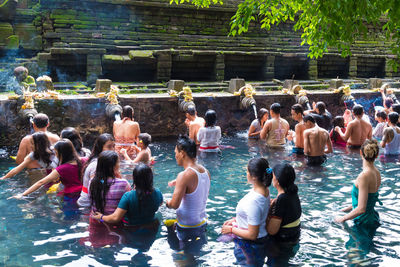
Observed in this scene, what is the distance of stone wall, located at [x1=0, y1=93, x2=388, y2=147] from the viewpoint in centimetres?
1023

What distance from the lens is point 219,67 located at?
1683 cm

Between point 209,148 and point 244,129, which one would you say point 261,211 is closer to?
point 209,148

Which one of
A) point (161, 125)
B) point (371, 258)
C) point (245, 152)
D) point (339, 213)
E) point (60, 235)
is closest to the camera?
point (371, 258)

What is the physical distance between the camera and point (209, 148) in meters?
9.62

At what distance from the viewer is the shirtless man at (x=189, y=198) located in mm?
4859

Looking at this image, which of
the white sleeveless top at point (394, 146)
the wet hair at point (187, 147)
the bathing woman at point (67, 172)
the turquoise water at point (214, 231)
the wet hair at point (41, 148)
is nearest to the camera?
the turquoise water at point (214, 231)

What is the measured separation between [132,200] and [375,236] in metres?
3.31

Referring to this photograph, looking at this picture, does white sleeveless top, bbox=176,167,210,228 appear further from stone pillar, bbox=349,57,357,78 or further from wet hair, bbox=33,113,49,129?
stone pillar, bbox=349,57,357,78

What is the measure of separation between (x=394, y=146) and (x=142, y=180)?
7.15 meters

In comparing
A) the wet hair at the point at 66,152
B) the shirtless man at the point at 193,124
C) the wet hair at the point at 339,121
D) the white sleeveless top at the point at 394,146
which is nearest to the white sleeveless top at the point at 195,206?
the wet hair at the point at 66,152

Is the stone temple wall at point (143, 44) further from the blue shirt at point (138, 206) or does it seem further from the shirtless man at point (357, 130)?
the blue shirt at point (138, 206)

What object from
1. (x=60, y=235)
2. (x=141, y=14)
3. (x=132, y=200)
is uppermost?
(x=141, y=14)

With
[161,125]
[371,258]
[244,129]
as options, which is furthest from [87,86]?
[371,258]

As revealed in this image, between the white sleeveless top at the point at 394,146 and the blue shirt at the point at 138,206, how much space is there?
22.1ft
